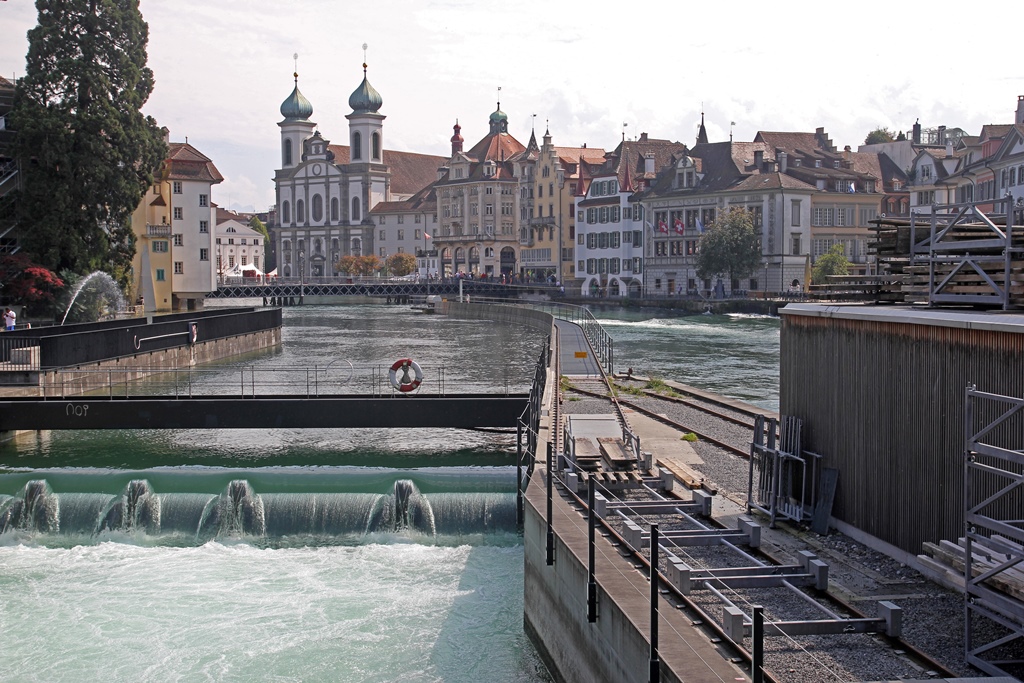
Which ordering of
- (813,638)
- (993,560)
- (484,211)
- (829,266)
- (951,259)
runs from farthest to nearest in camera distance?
(484,211) → (829,266) → (951,259) → (813,638) → (993,560)

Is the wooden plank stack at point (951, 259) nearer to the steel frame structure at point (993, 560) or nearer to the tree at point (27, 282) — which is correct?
the steel frame structure at point (993, 560)

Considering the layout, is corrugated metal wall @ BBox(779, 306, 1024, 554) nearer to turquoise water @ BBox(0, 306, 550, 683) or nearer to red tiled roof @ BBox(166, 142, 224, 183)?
turquoise water @ BBox(0, 306, 550, 683)

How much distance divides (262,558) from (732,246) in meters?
73.7

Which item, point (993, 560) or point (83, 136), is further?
point (83, 136)

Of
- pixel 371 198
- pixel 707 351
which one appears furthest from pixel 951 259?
pixel 371 198

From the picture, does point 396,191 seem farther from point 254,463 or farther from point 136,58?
point 254,463

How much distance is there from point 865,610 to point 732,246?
8042 cm

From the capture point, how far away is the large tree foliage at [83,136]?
56.6 meters

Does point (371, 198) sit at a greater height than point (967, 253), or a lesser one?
greater

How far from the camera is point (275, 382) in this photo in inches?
1642

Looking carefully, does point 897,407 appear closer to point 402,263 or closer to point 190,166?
point 190,166

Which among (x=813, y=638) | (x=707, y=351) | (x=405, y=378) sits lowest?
(x=707, y=351)

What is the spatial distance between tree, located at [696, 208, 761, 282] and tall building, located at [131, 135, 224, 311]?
37632 millimetres

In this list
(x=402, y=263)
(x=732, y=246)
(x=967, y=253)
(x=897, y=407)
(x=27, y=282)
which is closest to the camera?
(x=897, y=407)
